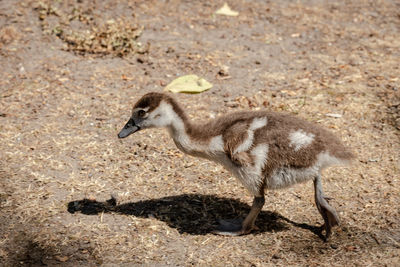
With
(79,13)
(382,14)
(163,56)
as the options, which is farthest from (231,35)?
(382,14)

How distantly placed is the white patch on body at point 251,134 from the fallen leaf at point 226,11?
5.32 meters

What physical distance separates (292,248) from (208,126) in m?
1.34

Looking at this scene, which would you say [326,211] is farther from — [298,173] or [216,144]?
[216,144]

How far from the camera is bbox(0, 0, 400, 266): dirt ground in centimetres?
431

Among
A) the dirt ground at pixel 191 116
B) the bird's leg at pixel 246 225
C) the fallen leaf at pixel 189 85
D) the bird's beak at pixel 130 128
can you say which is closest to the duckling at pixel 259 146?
the bird's leg at pixel 246 225

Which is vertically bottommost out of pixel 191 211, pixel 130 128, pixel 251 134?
pixel 191 211

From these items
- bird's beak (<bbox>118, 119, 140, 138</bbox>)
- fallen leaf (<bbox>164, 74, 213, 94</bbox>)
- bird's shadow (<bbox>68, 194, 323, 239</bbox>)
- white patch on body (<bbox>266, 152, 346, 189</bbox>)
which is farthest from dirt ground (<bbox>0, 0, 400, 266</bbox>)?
bird's beak (<bbox>118, 119, 140, 138</bbox>)

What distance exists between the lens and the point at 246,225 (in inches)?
175

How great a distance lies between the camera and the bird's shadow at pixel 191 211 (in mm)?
4586

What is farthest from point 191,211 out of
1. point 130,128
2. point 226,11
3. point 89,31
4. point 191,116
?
point 226,11

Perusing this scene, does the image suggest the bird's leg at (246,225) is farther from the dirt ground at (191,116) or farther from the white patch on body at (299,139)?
the white patch on body at (299,139)

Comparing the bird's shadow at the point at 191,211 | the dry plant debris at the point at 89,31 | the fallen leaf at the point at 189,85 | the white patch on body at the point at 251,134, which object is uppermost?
the white patch on body at the point at 251,134

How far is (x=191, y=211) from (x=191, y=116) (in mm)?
1832

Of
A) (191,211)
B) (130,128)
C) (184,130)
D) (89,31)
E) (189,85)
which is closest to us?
(184,130)
